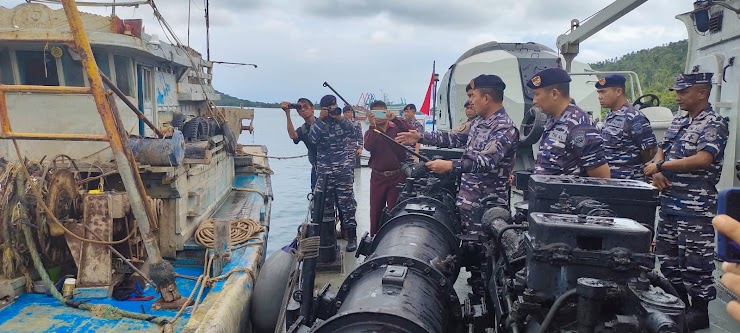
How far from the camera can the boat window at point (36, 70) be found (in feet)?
21.9

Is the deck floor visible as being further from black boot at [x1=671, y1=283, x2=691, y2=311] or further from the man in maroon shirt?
black boot at [x1=671, y1=283, x2=691, y2=311]

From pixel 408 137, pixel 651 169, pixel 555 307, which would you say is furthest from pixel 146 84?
pixel 555 307

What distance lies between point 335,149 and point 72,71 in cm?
328

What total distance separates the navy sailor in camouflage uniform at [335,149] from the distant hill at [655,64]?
74.0ft

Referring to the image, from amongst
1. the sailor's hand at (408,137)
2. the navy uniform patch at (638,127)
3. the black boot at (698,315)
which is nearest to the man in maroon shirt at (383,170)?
the sailor's hand at (408,137)

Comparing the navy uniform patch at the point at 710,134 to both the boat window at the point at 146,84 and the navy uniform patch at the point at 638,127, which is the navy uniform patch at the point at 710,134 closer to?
the navy uniform patch at the point at 638,127

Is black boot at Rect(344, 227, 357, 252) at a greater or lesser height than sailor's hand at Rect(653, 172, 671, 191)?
lesser

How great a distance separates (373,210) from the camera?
6867mm

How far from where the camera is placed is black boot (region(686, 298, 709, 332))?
137 inches

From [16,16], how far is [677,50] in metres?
38.5

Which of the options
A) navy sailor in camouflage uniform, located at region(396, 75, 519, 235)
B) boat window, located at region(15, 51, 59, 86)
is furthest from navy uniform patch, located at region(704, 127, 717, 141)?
boat window, located at region(15, 51, 59, 86)

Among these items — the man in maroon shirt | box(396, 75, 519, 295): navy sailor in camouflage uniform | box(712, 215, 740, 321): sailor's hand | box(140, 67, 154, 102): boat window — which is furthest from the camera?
box(140, 67, 154, 102): boat window

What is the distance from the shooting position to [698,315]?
350cm

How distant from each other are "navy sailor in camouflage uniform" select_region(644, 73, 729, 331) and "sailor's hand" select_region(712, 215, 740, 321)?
2.55 m
